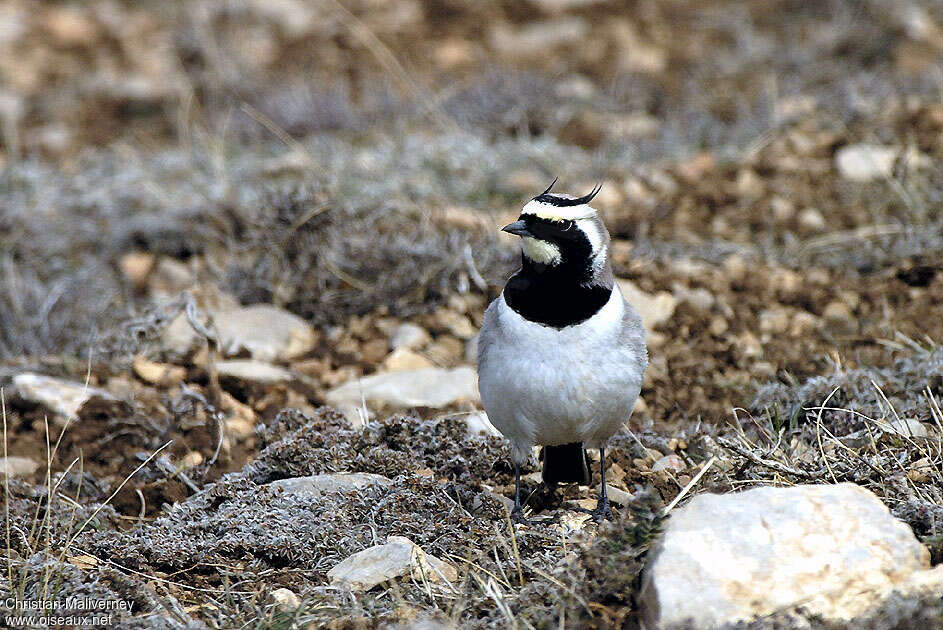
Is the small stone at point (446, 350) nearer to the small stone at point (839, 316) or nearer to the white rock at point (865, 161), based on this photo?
the small stone at point (839, 316)

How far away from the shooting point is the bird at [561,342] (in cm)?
366

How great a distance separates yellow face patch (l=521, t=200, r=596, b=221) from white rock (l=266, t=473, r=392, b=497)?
3.60ft

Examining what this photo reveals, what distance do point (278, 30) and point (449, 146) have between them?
377 cm

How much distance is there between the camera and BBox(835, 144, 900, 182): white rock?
680 centimetres

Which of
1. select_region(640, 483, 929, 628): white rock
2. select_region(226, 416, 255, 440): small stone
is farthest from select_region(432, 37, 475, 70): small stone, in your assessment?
select_region(640, 483, 929, 628): white rock

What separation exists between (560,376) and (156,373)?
2.49 metres

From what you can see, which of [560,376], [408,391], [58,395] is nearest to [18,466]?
[58,395]

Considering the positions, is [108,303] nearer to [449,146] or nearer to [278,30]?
[449,146]

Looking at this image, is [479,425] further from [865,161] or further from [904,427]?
[865,161]

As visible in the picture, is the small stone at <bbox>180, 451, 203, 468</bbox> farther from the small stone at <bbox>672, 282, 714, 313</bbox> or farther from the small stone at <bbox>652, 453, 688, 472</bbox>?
the small stone at <bbox>672, 282, 714, 313</bbox>

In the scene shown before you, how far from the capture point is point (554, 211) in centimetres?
368

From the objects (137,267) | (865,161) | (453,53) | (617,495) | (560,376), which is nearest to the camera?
(560,376)

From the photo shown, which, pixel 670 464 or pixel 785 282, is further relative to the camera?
pixel 785 282

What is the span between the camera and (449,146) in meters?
7.58
